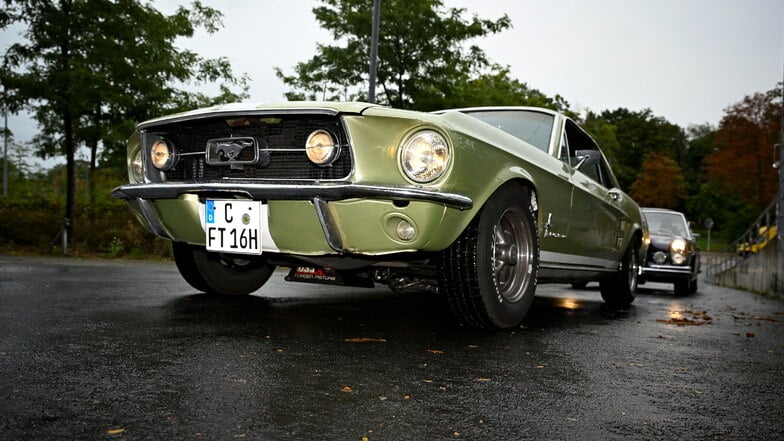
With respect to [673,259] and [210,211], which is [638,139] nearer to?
[673,259]

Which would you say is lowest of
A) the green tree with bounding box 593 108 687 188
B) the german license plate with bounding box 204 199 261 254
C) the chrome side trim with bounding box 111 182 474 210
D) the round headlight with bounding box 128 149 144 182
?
the german license plate with bounding box 204 199 261 254

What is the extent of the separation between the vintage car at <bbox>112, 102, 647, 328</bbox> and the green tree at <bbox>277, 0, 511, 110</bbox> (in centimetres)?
1235

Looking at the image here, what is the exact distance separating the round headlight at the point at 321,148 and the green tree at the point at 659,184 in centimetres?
6096

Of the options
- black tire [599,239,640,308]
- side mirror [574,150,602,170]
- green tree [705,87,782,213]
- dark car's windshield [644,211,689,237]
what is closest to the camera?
side mirror [574,150,602,170]

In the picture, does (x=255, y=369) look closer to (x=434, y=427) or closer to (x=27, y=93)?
(x=434, y=427)

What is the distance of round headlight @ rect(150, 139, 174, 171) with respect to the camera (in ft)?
13.8

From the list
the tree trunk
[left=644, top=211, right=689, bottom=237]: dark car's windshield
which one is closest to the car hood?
[left=644, top=211, right=689, bottom=237]: dark car's windshield

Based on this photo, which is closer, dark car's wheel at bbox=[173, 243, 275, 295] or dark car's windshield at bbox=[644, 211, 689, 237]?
dark car's wheel at bbox=[173, 243, 275, 295]

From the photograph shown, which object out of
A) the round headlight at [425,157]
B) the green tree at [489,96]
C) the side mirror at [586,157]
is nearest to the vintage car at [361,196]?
the round headlight at [425,157]

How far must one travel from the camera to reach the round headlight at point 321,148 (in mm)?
3658

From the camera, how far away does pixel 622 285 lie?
6.89 m

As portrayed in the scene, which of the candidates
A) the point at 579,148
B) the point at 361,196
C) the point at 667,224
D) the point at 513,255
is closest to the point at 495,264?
the point at 513,255

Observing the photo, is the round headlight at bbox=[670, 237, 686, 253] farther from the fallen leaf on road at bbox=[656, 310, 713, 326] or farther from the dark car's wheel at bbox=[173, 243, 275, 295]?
the dark car's wheel at bbox=[173, 243, 275, 295]

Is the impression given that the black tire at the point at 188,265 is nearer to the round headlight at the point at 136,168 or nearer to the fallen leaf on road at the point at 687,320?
the round headlight at the point at 136,168
